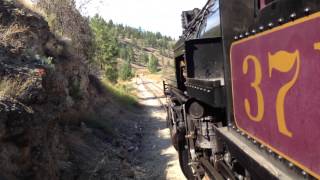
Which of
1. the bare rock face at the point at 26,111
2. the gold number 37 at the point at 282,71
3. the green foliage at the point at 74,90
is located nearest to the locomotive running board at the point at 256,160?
the gold number 37 at the point at 282,71

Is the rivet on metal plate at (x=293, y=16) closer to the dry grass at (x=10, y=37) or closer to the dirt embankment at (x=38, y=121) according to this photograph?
the dirt embankment at (x=38, y=121)

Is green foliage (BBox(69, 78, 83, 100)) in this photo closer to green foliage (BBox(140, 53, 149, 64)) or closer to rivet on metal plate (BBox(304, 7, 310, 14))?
rivet on metal plate (BBox(304, 7, 310, 14))

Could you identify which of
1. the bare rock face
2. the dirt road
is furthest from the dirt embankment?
the dirt road

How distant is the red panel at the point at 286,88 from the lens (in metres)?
2.26

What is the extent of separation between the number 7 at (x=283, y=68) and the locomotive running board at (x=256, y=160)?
0.89ft

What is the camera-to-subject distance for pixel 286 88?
2.59 metres

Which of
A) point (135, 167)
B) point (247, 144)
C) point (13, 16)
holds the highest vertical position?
point (13, 16)

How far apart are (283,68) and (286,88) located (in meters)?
0.12

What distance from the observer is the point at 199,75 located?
540 cm

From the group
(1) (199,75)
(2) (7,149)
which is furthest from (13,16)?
(1) (199,75)

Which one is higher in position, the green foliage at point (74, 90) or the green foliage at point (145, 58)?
the green foliage at point (145, 58)

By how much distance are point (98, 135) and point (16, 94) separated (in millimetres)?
8725

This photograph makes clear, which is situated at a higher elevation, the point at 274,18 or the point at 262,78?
the point at 274,18

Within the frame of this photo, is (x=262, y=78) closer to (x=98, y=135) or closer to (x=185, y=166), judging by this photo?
(x=185, y=166)
